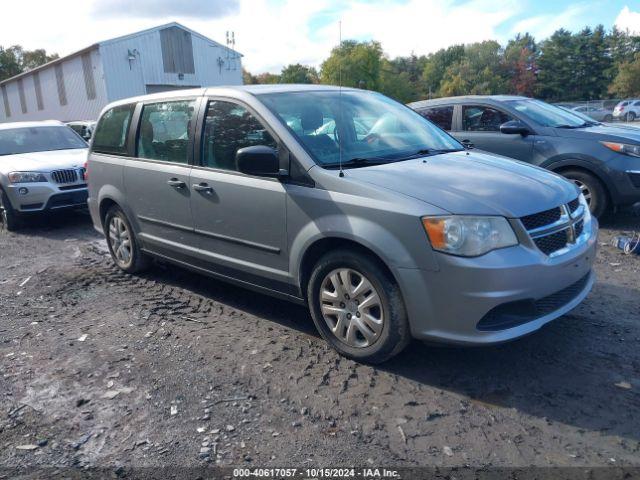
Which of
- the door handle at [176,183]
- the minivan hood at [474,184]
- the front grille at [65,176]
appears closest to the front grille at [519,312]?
the minivan hood at [474,184]

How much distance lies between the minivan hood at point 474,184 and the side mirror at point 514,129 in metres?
3.31

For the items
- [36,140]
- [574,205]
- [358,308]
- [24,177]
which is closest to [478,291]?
[358,308]

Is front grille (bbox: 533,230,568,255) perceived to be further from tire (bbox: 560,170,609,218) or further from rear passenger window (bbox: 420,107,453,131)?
rear passenger window (bbox: 420,107,453,131)

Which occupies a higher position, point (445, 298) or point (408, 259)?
point (408, 259)

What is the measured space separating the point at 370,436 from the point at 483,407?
0.70 meters

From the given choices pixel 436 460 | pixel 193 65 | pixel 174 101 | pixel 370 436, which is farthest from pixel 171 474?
pixel 193 65

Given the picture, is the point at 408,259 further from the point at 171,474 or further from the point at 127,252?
the point at 127,252

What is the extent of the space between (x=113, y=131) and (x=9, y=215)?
3.94 meters

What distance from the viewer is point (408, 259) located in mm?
3205

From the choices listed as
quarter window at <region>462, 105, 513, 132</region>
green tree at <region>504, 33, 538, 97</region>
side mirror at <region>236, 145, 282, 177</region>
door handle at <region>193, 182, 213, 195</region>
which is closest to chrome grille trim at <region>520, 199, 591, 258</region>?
side mirror at <region>236, 145, 282, 177</region>

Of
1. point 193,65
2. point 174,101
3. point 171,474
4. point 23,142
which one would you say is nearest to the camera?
point 171,474

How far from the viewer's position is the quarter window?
7617mm

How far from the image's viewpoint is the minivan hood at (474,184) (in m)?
3.25

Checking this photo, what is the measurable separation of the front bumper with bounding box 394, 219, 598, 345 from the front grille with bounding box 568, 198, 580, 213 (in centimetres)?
47
